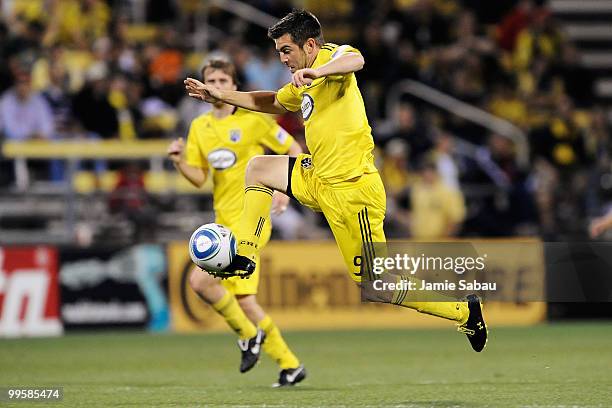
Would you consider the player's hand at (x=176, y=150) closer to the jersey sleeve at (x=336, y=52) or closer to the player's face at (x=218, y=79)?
the player's face at (x=218, y=79)

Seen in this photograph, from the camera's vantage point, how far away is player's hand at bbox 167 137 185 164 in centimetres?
1007

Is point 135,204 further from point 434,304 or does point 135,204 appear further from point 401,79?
point 434,304

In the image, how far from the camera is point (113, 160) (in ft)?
56.7

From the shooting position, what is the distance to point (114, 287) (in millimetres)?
16344

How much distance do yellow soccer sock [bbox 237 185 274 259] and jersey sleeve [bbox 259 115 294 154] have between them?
179 cm

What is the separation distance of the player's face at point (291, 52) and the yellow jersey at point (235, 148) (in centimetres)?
210

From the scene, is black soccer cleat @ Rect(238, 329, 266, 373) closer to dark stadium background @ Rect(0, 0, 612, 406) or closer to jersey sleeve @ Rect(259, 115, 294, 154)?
jersey sleeve @ Rect(259, 115, 294, 154)

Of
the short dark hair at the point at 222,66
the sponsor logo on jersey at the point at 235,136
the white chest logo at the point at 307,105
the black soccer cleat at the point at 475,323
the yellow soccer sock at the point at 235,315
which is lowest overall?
the yellow soccer sock at the point at 235,315

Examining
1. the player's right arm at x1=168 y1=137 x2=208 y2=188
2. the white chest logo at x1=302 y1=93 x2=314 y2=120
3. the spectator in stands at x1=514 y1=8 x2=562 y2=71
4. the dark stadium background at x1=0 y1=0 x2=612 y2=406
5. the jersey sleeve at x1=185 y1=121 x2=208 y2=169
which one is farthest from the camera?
the spectator in stands at x1=514 y1=8 x2=562 y2=71

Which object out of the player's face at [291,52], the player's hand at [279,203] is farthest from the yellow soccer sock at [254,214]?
the player's hand at [279,203]

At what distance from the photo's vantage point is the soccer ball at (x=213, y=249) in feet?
27.3

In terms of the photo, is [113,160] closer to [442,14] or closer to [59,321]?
[59,321]

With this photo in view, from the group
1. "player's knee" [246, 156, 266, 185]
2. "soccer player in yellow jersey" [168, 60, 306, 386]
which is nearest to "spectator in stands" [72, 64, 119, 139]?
"soccer player in yellow jersey" [168, 60, 306, 386]

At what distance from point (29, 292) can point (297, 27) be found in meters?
8.63
